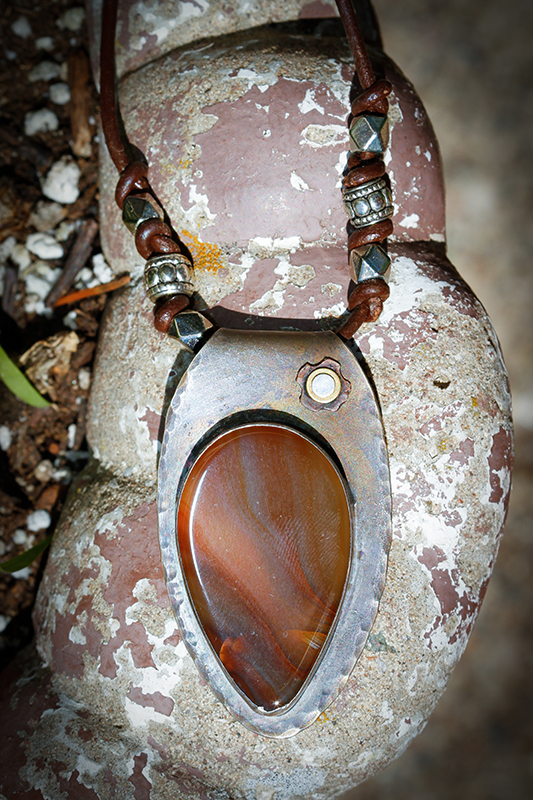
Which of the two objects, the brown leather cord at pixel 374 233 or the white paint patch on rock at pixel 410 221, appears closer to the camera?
the brown leather cord at pixel 374 233

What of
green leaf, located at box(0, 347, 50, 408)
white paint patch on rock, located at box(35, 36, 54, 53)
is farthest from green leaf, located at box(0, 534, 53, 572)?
white paint patch on rock, located at box(35, 36, 54, 53)

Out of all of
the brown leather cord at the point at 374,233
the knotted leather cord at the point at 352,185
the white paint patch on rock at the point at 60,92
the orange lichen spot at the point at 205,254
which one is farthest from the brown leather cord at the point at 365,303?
the white paint patch on rock at the point at 60,92

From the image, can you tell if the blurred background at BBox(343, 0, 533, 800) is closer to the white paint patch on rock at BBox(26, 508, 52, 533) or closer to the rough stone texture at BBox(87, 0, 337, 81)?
the rough stone texture at BBox(87, 0, 337, 81)

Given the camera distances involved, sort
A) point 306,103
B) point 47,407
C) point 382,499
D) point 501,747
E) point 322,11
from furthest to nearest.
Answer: point 501,747 → point 47,407 → point 322,11 → point 306,103 → point 382,499

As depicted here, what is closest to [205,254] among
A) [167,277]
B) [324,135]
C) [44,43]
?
[167,277]

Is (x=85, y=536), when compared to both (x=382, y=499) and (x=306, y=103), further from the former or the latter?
(x=306, y=103)

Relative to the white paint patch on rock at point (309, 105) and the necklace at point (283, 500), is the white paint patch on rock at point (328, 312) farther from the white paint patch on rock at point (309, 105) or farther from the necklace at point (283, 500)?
the white paint patch on rock at point (309, 105)

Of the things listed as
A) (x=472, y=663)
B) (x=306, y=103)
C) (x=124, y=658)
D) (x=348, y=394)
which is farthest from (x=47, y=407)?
(x=472, y=663)
